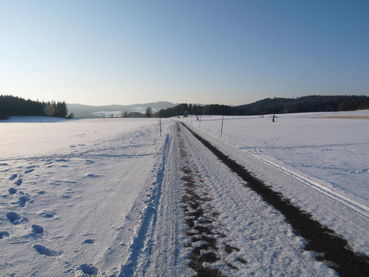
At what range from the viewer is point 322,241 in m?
4.12

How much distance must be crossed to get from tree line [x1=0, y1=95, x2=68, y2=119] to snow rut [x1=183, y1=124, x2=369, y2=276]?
106 m

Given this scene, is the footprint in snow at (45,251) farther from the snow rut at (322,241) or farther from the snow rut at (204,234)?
the snow rut at (322,241)

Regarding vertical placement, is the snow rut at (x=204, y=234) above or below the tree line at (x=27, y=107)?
below

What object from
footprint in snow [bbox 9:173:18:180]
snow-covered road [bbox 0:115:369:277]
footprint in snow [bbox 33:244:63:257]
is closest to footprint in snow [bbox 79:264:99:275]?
snow-covered road [bbox 0:115:369:277]

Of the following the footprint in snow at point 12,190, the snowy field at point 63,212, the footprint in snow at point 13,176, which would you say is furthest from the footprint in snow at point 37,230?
the footprint in snow at point 13,176

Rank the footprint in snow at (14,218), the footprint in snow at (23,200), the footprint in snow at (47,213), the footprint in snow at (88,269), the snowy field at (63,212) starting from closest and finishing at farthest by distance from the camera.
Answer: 1. the footprint in snow at (88,269)
2. the snowy field at (63,212)
3. the footprint in snow at (14,218)
4. the footprint in snow at (47,213)
5. the footprint in snow at (23,200)

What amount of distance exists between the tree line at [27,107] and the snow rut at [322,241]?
349ft

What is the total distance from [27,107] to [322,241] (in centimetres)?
12515

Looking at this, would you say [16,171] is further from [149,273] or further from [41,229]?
[149,273]

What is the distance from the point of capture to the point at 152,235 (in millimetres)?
4316

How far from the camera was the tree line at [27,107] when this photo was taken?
93938 millimetres

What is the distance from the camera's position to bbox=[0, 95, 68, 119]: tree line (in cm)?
9394

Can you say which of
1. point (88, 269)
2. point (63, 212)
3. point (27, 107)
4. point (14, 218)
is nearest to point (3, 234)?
point (14, 218)

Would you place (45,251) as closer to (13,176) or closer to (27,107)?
(13,176)
